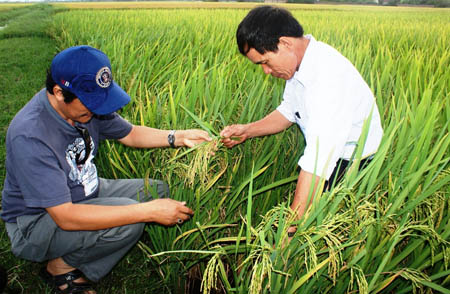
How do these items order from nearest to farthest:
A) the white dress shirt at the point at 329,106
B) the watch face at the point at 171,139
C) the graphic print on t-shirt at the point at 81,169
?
the white dress shirt at the point at 329,106 < the graphic print on t-shirt at the point at 81,169 < the watch face at the point at 171,139

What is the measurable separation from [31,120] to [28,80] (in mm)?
5470

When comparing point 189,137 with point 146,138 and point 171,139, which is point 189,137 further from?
point 146,138

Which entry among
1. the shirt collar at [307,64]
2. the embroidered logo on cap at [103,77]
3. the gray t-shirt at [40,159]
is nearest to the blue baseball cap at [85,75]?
the embroidered logo on cap at [103,77]

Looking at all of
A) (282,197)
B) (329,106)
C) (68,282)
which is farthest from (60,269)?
(329,106)

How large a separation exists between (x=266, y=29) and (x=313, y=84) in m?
0.29

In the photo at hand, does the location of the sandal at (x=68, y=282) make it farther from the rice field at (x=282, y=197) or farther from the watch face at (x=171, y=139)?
the watch face at (x=171, y=139)

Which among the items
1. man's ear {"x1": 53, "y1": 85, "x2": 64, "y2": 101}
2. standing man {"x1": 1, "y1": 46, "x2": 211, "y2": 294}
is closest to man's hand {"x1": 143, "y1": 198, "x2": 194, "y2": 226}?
standing man {"x1": 1, "y1": 46, "x2": 211, "y2": 294}

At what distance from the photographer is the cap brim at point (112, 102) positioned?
138cm

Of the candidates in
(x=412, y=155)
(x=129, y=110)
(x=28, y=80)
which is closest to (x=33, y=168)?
(x=129, y=110)

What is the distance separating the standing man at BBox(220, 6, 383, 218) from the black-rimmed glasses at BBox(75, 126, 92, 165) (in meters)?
0.65

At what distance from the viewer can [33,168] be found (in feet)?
4.29

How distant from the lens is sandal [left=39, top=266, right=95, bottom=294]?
1726 mm

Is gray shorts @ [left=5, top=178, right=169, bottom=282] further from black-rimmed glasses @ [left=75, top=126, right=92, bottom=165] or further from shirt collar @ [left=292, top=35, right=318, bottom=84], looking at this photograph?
shirt collar @ [left=292, top=35, right=318, bottom=84]

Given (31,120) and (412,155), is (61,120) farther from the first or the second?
(412,155)
